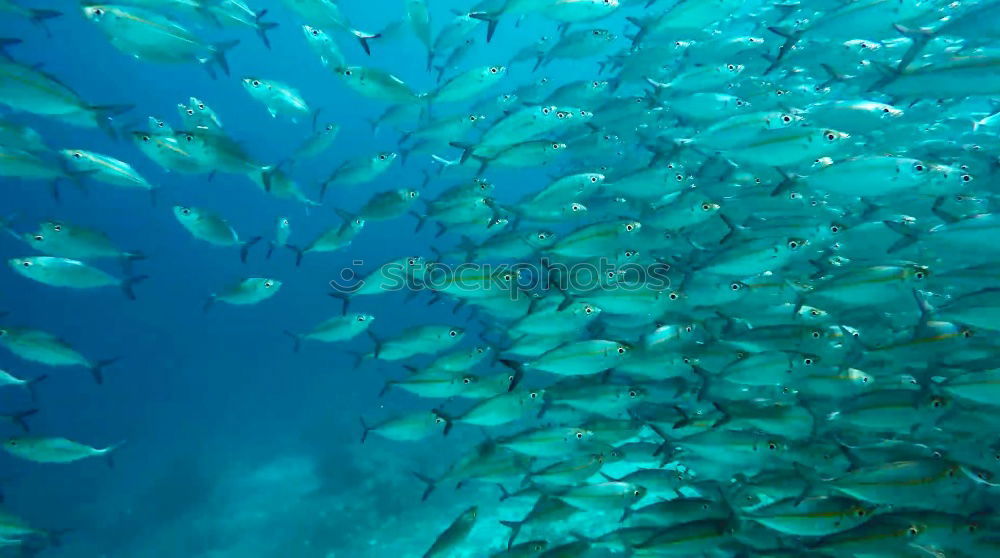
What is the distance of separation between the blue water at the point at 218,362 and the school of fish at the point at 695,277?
126cm

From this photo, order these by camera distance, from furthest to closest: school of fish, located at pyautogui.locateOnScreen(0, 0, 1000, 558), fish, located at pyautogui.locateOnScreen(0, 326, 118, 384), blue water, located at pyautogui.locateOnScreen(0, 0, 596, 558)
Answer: blue water, located at pyautogui.locateOnScreen(0, 0, 596, 558) < fish, located at pyautogui.locateOnScreen(0, 326, 118, 384) < school of fish, located at pyautogui.locateOnScreen(0, 0, 1000, 558)

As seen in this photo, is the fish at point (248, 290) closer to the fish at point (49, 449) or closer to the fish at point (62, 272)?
the fish at point (62, 272)

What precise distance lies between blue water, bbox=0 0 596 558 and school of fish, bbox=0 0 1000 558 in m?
1.26

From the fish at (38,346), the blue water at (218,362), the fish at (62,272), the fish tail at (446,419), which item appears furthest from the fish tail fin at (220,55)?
the fish tail at (446,419)

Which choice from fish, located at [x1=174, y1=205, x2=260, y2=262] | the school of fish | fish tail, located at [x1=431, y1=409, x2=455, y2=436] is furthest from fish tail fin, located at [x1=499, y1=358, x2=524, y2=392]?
fish, located at [x1=174, y1=205, x2=260, y2=262]

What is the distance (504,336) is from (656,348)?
5.19ft

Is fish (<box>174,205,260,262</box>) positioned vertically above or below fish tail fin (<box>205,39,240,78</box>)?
below

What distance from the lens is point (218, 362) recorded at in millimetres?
29547

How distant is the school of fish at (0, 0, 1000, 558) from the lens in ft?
12.1

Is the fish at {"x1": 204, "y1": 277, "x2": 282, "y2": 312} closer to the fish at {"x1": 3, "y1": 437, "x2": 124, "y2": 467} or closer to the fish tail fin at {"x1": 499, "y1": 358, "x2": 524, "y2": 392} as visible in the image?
the fish at {"x1": 3, "y1": 437, "x2": 124, "y2": 467}

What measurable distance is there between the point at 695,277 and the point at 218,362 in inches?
1180

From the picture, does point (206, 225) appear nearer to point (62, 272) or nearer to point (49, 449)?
point (62, 272)

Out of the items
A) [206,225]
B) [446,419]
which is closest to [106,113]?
[206,225]

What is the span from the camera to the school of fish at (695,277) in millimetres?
3697
